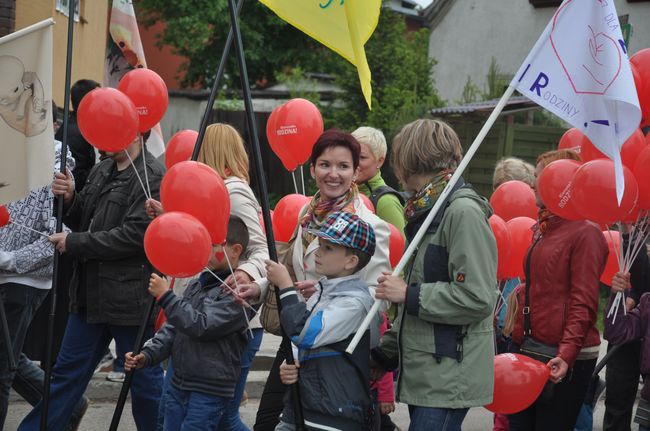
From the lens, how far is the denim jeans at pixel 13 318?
17.1 feet

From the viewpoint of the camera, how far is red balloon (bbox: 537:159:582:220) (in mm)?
4492

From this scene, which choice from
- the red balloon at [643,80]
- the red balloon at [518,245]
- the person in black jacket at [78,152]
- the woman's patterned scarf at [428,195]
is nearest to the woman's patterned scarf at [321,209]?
the woman's patterned scarf at [428,195]

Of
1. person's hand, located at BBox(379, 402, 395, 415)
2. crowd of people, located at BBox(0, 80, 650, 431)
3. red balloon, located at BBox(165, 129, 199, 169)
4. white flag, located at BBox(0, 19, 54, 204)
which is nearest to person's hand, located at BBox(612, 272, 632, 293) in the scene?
crowd of people, located at BBox(0, 80, 650, 431)

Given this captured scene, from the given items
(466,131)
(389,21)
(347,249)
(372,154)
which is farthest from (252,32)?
(347,249)

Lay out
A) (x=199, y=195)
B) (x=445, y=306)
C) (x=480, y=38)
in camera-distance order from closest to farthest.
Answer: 1. (x=445, y=306)
2. (x=199, y=195)
3. (x=480, y=38)

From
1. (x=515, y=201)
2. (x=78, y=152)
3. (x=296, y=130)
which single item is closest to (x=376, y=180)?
(x=296, y=130)

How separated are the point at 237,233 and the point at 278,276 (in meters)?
0.83

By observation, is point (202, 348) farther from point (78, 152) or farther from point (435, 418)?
point (78, 152)

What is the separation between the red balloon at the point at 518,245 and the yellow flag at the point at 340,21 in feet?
6.15

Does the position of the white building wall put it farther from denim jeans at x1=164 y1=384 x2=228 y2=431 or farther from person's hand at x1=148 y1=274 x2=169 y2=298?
person's hand at x1=148 y1=274 x2=169 y2=298

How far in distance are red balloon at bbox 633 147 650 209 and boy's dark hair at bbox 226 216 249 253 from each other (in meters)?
1.91

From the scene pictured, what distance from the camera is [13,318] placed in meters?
5.25

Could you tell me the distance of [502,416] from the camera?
18.5 feet

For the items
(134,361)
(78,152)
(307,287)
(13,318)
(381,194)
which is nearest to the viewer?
(307,287)
